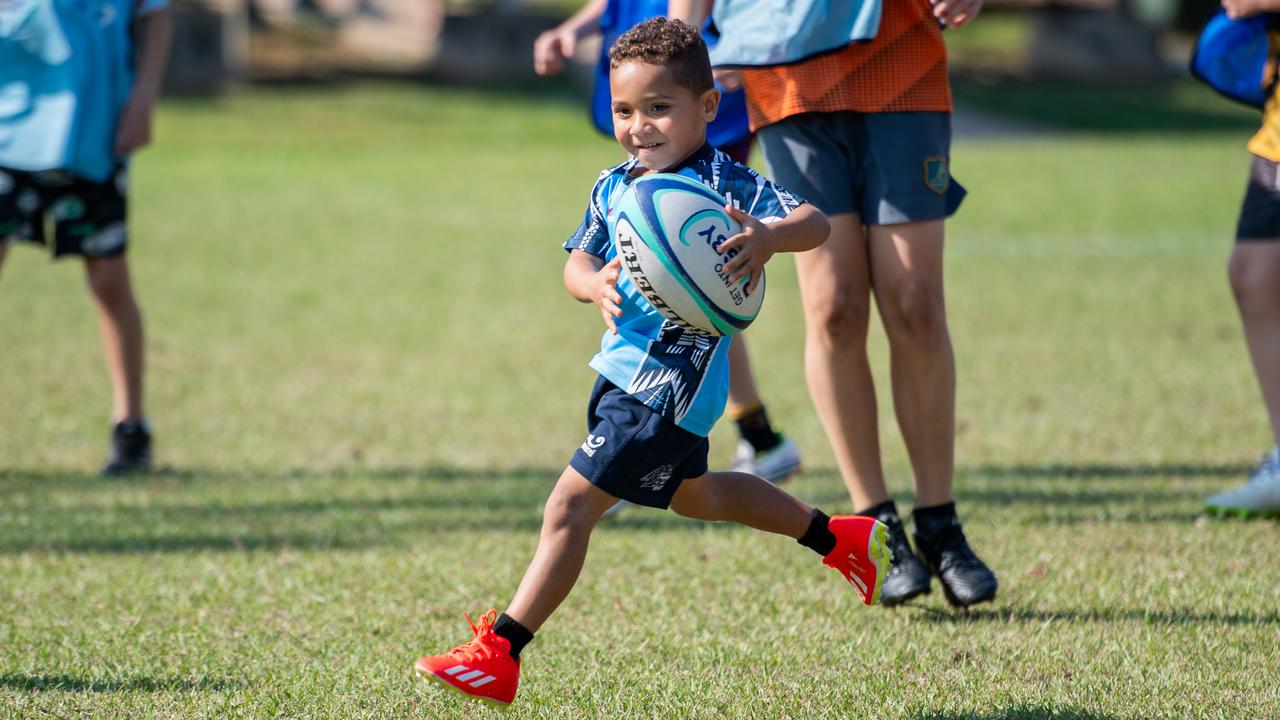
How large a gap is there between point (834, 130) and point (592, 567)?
1.53m

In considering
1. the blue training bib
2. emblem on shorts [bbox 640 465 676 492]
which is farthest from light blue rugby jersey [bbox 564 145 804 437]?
the blue training bib

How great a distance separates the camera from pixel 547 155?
19.1 meters

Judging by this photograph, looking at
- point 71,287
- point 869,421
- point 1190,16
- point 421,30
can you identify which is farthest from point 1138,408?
point 1190,16

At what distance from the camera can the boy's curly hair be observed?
3162 mm

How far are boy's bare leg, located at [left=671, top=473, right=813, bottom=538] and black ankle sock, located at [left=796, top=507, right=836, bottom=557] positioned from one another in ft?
0.05

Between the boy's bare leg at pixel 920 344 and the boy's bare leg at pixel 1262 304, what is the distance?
1.47 m

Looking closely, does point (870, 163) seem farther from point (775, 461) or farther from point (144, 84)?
point (144, 84)

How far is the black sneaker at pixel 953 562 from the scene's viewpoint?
3914 mm

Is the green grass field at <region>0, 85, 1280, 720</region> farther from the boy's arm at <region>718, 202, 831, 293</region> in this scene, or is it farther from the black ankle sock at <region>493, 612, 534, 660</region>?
the boy's arm at <region>718, 202, 831, 293</region>

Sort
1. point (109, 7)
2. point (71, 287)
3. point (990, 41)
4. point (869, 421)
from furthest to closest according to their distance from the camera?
point (990, 41), point (71, 287), point (109, 7), point (869, 421)

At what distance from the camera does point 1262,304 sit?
16.2 ft

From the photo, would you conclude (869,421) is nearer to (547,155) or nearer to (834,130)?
(834,130)

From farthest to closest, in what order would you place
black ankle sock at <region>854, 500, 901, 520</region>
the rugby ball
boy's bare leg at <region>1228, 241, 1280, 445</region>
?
boy's bare leg at <region>1228, 241, 1280, 445</region>, black ankle sock at <region>854, 500, 901, 520</region>, the rugby ball

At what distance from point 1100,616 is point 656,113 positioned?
6.20ft
